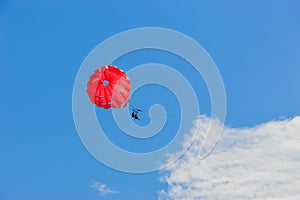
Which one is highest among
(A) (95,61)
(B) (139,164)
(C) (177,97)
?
(A) (95,61)

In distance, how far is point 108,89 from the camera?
112ft

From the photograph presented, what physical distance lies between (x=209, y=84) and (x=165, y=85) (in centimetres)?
335

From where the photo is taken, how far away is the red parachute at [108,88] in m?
34.0

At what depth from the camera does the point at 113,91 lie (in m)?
34.0

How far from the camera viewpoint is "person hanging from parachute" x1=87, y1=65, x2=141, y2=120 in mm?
33969

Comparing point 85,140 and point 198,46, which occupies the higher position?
point 198,46

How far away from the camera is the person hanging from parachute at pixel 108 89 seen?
34.0 m

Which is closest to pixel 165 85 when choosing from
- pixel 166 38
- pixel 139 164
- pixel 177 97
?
pixel 177 97

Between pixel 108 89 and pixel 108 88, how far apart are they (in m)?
0.07

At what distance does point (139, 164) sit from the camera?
114 ft

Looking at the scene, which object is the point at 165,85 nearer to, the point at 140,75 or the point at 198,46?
the point at 140,75

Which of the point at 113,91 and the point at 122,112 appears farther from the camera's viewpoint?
the point at 122,112

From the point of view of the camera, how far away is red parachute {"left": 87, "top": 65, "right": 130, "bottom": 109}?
33969 mm

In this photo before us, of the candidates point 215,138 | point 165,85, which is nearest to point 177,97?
point 165,85
